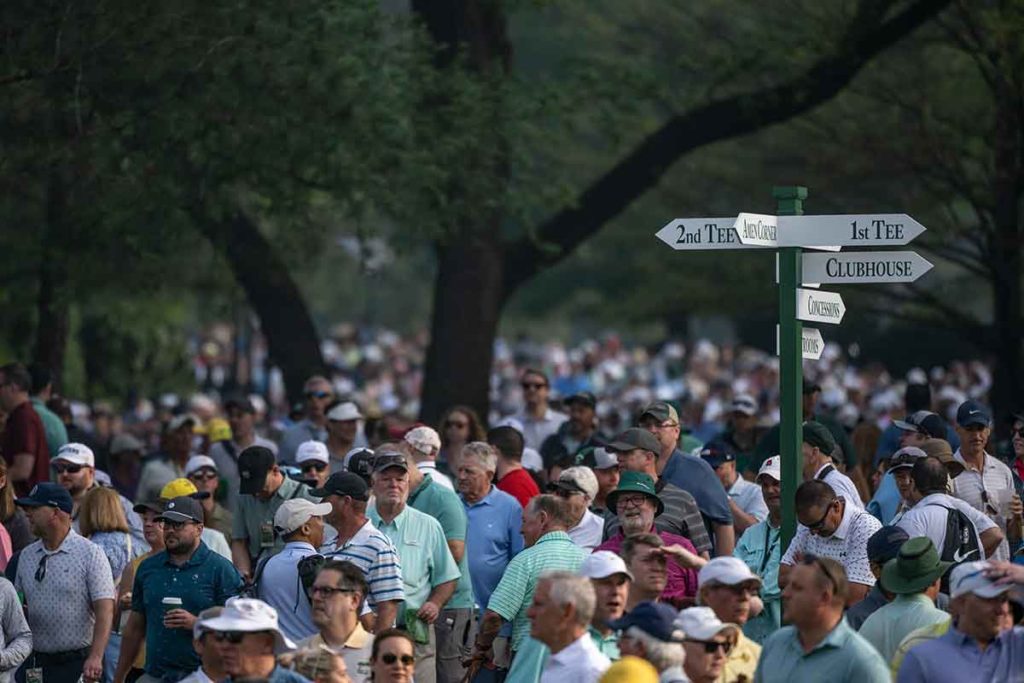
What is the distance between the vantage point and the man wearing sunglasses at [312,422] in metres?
15.8

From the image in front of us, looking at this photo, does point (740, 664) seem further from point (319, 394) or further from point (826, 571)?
point (319, 394)

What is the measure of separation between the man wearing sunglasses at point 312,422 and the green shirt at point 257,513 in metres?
2.51

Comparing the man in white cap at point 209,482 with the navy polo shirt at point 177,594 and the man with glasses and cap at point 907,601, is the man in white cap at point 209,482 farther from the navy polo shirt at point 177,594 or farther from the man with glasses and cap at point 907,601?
the man with glasses and cap at point 907,601

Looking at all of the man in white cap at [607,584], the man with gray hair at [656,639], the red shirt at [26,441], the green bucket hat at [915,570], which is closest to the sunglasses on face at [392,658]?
the man in white cap at [607,584]

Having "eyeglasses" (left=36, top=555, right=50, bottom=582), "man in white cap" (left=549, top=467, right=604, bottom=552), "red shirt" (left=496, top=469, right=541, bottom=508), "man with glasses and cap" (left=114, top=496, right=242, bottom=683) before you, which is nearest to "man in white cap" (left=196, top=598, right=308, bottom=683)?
"man with glasses and cap" (left=114, top=496, right=242, bottom=683)

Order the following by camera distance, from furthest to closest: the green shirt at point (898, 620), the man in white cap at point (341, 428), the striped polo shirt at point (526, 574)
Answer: the man in white cap at point (341, 428), the striped polo shirt at point (526, 574), the green shirt at point (898, 620)

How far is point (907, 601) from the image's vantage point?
27.8ft

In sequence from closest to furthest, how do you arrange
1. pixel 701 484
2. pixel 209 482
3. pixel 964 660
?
pixel 964 660 → pixel 701 484 → pixel 209 482

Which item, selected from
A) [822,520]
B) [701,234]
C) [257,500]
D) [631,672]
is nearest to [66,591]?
[257,500]

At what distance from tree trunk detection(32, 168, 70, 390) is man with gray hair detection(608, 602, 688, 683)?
10.5 meters

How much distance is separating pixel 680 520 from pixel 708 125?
8768 millimetres

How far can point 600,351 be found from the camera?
40.0 meters

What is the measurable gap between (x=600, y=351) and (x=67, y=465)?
28019 millimetres

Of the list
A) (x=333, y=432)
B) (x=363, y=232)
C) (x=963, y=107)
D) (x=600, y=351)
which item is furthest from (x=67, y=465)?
(x=600, y=351)
